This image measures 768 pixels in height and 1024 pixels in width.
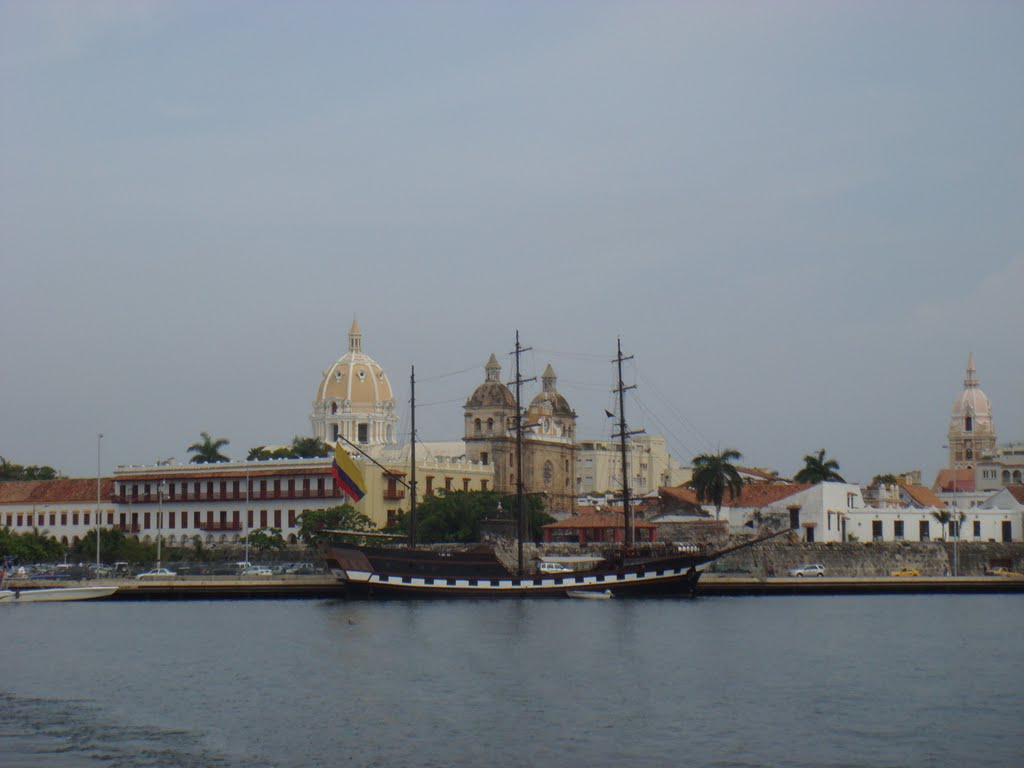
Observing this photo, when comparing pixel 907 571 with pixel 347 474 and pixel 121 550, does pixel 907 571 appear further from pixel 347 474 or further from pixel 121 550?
pixel 121 550

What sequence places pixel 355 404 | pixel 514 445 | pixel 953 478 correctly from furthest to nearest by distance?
pixel 953 478 < pixel 355 404 < pixel 514 445

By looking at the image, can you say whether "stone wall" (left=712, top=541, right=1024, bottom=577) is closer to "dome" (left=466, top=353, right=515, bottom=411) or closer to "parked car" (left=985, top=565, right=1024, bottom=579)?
"parked car" (left=985, top=565, right=1024, bottom=579)

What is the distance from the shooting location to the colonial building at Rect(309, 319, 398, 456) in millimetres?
142125

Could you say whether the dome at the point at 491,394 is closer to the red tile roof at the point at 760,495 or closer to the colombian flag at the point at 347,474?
the red tile roof at the point at 760,495

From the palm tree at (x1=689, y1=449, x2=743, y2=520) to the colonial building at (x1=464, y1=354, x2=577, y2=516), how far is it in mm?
30004

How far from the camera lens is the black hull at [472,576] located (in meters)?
73.6

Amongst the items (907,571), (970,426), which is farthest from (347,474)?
(970,426)

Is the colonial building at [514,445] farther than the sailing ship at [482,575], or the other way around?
the colonial building at [514,445]

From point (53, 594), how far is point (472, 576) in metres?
19.9

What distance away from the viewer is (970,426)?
196m

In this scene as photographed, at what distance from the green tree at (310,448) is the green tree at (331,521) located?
88.7 ft

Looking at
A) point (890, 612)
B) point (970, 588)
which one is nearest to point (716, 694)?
point (890, 612)

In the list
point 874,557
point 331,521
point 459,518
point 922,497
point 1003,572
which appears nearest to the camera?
point 1003,572

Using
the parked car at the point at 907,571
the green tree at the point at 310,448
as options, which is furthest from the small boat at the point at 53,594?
the green tree at the point at 310,448
